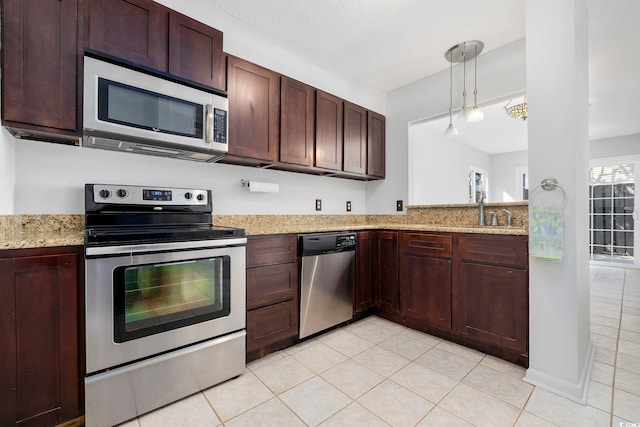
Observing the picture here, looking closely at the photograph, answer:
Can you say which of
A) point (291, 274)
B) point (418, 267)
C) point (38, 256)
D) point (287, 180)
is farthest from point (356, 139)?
point (38, 256)

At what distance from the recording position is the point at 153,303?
1590 mm

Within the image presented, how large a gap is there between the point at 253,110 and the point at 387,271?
6.18 ft

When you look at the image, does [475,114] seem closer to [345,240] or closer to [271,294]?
[345,240]

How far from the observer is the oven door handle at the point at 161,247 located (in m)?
1.40

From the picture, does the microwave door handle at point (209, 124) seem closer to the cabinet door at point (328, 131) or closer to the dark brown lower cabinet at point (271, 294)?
the dark brown lower cabinet at point (271, 294)

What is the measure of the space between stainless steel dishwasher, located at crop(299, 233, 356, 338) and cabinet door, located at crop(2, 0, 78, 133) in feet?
5.35

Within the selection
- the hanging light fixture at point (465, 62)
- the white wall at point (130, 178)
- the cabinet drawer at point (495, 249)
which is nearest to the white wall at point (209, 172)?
the white wall at point (130, 178)

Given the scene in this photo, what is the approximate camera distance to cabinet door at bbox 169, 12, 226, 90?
1.89 meters

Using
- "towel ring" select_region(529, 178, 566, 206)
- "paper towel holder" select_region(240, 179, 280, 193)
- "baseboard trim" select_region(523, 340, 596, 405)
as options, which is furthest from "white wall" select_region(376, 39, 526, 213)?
"baseboard trim" select_region(523, 340, 596, 405)

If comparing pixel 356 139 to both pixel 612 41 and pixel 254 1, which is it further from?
pixel 612 41

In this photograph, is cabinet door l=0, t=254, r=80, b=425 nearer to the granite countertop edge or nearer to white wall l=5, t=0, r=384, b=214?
the granite countertop edge

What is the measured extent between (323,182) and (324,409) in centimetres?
219

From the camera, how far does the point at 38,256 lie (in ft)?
4.27

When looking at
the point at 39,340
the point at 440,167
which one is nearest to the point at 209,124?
the point at 39,340
